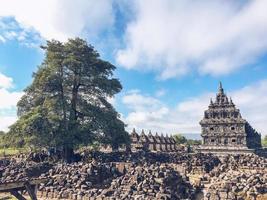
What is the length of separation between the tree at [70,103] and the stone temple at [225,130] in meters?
30.3

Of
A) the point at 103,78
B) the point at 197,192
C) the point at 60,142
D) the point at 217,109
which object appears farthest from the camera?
the point at 217,109

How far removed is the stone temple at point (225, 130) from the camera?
62.2 metres

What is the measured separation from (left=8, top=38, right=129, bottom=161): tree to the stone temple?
30314 mm

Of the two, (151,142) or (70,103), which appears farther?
(151,142)

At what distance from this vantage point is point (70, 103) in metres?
39.8

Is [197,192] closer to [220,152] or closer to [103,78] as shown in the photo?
[103,78]

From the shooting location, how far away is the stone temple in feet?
204

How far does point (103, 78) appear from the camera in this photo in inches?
1631

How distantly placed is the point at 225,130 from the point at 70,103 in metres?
37.1

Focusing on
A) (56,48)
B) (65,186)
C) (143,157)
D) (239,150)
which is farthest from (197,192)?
(239,150)

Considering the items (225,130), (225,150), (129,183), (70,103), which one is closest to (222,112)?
(225,130)

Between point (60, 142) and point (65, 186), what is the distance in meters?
12.3

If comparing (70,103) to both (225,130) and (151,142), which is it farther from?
(225,130)

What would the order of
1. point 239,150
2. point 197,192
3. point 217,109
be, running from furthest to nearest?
1. point 217,109
2. point 239,150
3. point 197,192
